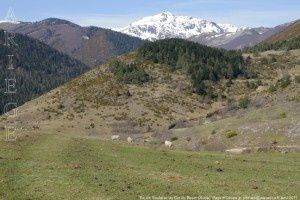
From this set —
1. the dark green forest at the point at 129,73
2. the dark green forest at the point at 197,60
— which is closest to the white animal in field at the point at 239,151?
the dark green forest at the point at 197,60

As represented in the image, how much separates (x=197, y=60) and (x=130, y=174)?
384ft

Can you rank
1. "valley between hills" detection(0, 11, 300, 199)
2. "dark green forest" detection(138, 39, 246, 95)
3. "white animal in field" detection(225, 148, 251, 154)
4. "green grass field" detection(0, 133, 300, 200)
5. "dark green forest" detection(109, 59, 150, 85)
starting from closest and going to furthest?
1. "green grass field" detection(0, 133, 300, 200)
2. "valley between hills" detection(0, 11, 300, 199)
3. "white animal in field" detection(225, 148, 251, 154)
4. "dark green forest" detection(109, 59, 150, 85)
5. "dark green forest" detection(138, 39, 246, 95)

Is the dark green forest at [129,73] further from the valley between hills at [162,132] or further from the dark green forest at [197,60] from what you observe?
the dark green forest at [197,60]

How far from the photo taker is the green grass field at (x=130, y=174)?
24859 mm

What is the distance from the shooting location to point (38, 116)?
108 meters

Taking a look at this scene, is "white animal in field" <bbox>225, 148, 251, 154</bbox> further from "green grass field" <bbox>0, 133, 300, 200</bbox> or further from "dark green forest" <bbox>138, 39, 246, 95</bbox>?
"dark green forest" <bbox>138, 39, 246, 95</bbox>

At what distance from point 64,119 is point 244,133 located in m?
58.1

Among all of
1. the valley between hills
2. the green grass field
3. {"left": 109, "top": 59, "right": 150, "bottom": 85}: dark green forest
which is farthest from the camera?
{"left": 109, "top": 59, "right": 150, "bottom": 85}: dark green forest

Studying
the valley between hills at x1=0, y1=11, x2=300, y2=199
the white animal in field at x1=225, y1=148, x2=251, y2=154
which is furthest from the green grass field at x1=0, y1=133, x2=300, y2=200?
the white animal in field at x1=225, y1=148, x2=251, y2=154

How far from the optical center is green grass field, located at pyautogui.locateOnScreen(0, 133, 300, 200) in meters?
24.9

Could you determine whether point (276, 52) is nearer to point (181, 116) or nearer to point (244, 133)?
point (181, 116)

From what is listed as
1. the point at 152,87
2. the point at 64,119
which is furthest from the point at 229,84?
the point at 64,119

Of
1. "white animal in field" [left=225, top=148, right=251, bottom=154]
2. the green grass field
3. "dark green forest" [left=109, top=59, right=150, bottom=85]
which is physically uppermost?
"dark green forest" [left=109, top=59, right=150, bottom=85]

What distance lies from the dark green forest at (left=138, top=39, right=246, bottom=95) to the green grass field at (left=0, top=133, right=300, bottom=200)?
87.6 metres
